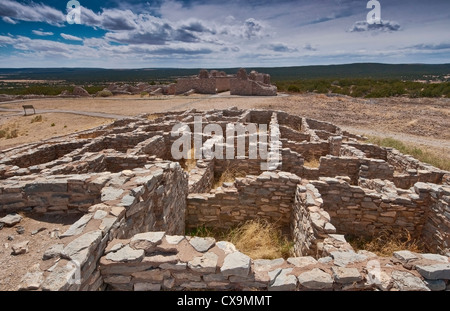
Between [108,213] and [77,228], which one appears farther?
[108,213]

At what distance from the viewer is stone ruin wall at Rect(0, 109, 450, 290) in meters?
3.06

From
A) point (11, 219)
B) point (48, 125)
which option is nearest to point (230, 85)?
point (48, 125)

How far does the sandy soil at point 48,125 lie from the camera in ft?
57.4

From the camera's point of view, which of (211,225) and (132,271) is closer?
(132,271)

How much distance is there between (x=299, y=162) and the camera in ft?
30.4

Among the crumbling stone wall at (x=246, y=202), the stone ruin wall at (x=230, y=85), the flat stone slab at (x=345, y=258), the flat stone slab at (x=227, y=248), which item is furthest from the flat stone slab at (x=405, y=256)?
the stone ruin wall at (x=230, y=85)

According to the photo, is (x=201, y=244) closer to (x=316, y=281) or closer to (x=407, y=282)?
(x=316, y=281)

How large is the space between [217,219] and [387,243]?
4246 mm

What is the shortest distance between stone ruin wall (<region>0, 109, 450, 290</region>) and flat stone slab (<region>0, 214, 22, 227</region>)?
10.9 inches

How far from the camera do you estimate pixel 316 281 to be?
3.08 meters
